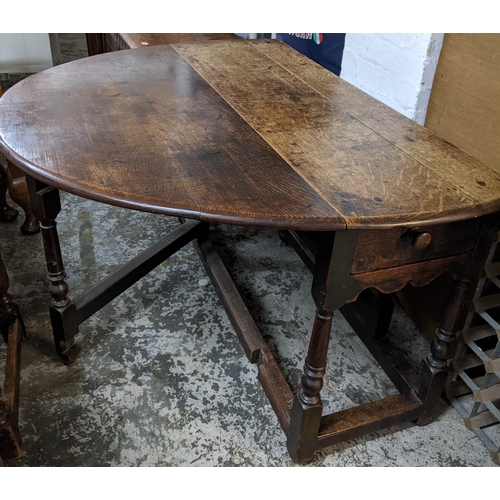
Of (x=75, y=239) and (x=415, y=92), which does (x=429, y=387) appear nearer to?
(x=415, y=92)

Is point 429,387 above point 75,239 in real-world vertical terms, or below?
above

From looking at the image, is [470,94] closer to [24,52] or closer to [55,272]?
[55,272]

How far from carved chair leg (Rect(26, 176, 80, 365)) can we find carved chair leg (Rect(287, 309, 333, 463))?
2.86ft

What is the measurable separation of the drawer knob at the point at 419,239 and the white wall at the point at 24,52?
3903mm

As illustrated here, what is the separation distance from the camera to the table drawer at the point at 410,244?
48.3 inches

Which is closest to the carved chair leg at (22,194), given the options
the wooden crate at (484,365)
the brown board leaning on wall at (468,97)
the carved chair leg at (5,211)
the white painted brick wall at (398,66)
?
the carved chair leg at (5,211)

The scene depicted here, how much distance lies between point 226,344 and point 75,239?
1094 millimetres

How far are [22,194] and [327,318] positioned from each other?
6.39 ft

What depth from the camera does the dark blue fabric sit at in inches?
110

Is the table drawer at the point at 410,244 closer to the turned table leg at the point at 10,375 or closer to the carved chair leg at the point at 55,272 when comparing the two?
the carved chair leg at the point at 55,272

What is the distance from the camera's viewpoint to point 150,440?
1677 millimetres

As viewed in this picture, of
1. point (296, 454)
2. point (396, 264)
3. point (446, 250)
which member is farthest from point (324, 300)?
point (296, 454)

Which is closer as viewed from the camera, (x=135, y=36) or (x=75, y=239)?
(x=75, y=239)

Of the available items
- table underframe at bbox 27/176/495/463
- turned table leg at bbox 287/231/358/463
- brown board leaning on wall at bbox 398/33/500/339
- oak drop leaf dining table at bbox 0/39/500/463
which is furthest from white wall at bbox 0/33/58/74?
turned table leg at bbox 287/231/358/463
